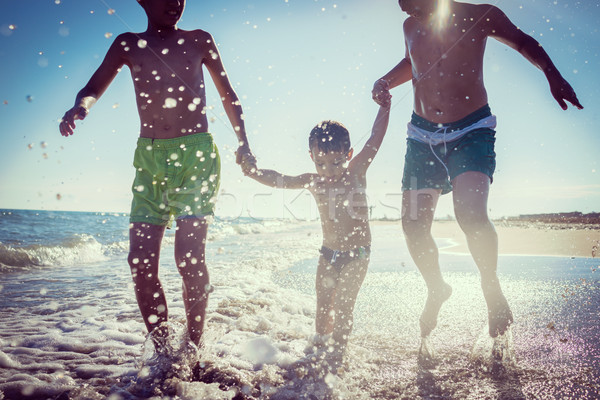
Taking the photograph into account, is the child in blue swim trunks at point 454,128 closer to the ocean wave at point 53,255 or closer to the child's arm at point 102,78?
the child's arm at point 102,78

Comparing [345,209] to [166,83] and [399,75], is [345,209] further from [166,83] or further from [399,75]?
[166,83]

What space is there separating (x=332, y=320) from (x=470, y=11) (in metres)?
2.53

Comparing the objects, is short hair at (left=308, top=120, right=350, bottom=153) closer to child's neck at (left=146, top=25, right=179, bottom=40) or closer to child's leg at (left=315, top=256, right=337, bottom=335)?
child's leg at (left=315, top=256, right=337, bottom=335)

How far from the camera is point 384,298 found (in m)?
4.16

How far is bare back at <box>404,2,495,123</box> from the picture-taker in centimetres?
259

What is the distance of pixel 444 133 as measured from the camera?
265 cm

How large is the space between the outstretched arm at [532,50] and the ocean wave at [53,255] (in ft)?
28.9

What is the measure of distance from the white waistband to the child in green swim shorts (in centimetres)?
154

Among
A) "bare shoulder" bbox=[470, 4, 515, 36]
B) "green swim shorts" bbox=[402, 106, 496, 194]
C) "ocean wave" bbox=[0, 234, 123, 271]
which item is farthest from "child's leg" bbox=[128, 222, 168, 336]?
"ocean wave" bbox=[0, 234, 123, 271]

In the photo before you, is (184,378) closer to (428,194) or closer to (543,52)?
(428,194)

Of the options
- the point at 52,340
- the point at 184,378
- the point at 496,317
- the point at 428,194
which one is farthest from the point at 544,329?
the point at 52,340

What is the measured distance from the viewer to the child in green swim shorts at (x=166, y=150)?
2.27 meters

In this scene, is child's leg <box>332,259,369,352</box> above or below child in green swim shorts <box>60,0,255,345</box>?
below

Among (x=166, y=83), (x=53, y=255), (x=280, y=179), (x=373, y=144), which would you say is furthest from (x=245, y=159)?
(x=53, y=255)
